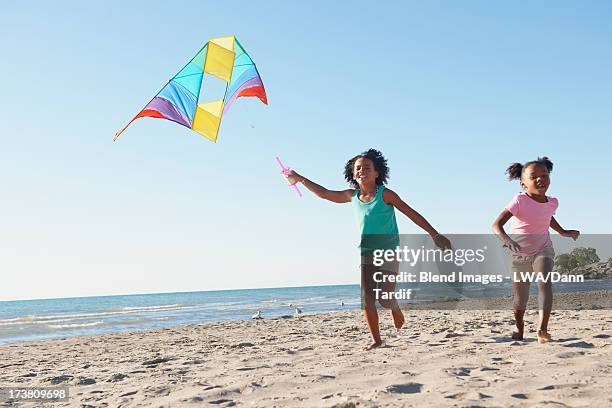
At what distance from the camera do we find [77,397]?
4.12m

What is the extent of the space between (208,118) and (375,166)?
9.19ft

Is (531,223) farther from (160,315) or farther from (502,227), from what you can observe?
(160,315)

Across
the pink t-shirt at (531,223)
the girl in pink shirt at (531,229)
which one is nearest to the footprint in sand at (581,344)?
the girl in pink shirt at (531,229)

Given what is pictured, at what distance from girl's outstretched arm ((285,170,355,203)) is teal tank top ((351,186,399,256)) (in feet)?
1.06

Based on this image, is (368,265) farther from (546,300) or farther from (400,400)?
(400,400)

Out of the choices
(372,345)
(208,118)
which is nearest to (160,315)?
(208,118)

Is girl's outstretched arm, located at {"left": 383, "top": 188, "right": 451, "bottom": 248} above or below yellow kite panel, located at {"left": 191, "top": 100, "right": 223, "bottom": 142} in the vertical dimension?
below

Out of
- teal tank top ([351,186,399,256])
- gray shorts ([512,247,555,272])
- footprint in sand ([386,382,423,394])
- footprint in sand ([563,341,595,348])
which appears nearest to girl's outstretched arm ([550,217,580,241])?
gray shorts ([512,247,555,272])

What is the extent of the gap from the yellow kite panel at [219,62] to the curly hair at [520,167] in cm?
387

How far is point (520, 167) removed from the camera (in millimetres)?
5562

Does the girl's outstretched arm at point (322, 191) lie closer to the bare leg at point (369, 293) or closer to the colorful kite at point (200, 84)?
the bare leg at point (369, 293)

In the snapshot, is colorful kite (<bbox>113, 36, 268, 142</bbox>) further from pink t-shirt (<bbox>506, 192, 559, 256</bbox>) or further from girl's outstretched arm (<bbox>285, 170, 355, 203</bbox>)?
pink t-shirt (<bbox>506, 192, 559, 256</bbox>)

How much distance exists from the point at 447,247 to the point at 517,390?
5.90 feet

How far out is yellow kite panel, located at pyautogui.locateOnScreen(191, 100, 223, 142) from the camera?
7.22 metres
